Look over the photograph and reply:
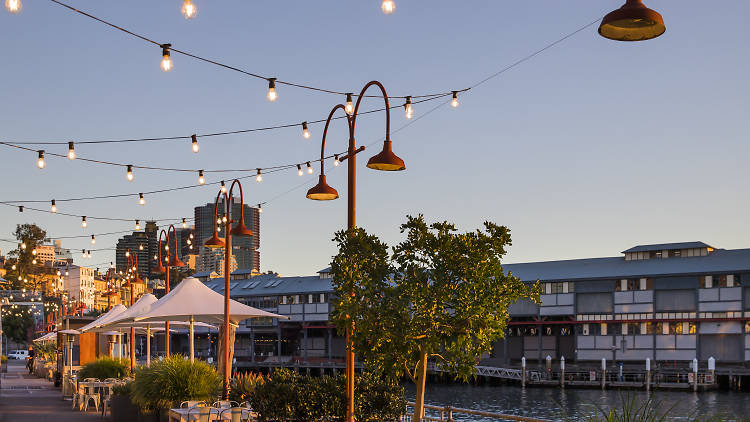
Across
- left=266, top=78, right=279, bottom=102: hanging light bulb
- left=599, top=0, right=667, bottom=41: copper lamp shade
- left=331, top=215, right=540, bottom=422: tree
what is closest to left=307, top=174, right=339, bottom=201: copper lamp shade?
left=266, top=78, right=279, bottom=102: hanging light bulb

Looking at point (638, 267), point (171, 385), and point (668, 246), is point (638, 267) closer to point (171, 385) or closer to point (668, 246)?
point (668, 246)

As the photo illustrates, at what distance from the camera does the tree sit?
454 inches

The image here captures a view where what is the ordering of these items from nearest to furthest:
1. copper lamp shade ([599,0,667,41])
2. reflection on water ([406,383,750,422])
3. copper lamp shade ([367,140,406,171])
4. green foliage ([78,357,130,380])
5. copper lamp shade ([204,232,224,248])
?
copper lamp shade ([599,0,667,41]) < copper lamp shade ([367,140,406,171]) < copper lamp shade ([204,232,224,248]) < green foliage ([78,357,130,380]) < reflection on water ([406,383,750,422])

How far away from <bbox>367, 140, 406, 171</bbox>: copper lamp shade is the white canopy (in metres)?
9.19

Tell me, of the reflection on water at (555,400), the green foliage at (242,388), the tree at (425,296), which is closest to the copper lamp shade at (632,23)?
the tree at (425,296)

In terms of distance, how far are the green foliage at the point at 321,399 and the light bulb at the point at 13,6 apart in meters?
7.26

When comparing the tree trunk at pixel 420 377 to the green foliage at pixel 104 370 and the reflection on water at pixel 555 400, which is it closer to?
the green foliage at pixel 104 370

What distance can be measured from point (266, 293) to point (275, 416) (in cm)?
8205

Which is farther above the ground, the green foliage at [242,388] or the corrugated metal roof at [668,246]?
the corrugated metal roof at [668,246]

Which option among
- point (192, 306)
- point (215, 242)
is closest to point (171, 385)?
point (192, 306)

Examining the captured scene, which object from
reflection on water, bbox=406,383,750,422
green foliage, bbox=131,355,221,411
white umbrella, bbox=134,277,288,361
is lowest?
reflection on water, bbox=406,383,750,422

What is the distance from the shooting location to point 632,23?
838cm

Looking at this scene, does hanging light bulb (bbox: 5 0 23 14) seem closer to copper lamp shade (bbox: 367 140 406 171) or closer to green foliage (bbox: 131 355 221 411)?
copper lamp shade (bbox: 367 140 406 171)

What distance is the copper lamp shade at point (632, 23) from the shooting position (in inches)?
322
